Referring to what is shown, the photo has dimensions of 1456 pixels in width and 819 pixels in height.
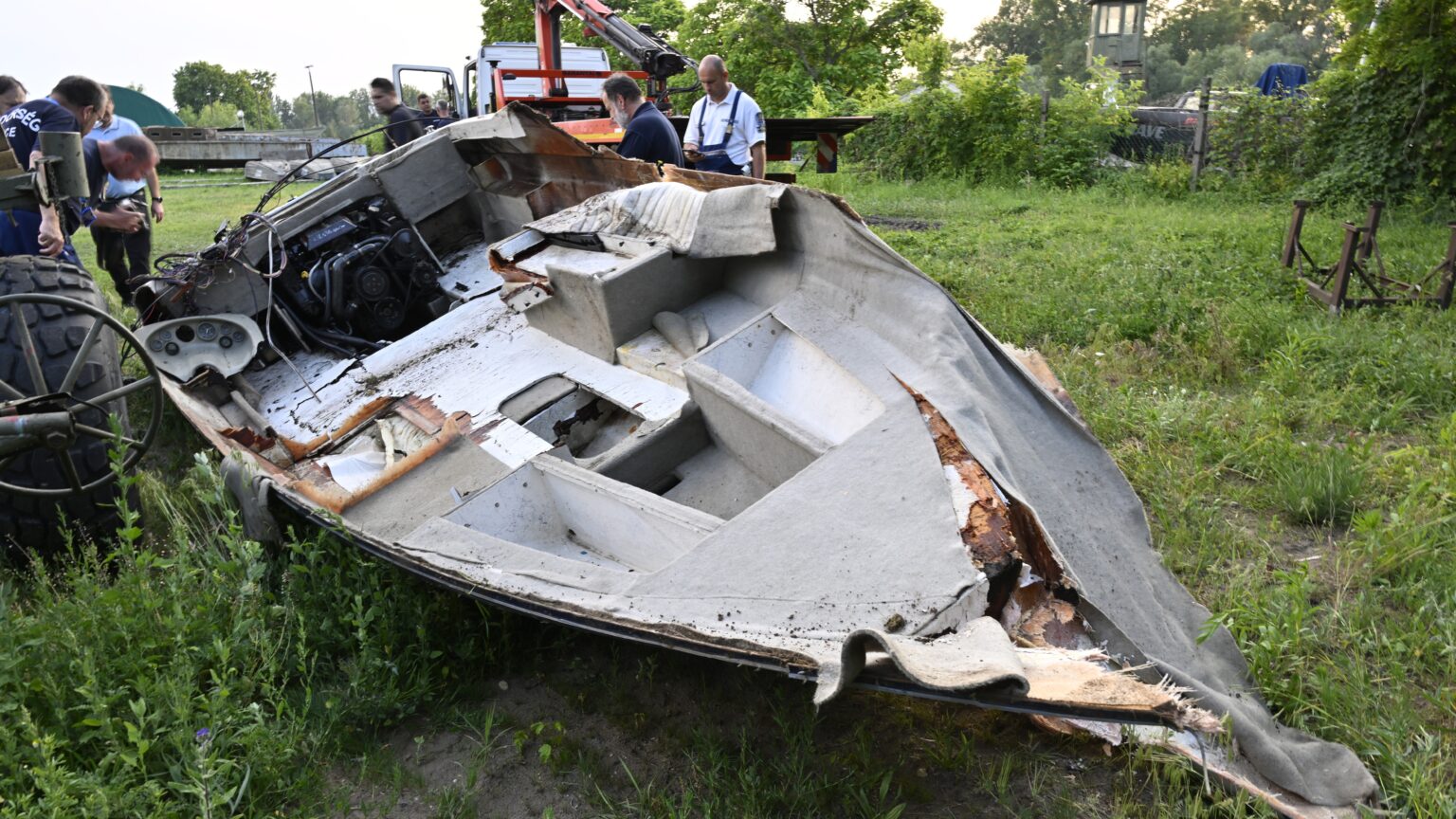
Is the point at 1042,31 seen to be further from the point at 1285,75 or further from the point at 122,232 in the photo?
the point at 122,232

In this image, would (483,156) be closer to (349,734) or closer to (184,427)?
(184,427)

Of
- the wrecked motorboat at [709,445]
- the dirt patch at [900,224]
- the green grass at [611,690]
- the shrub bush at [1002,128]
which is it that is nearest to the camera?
the wrecked motorboat at [709,445]

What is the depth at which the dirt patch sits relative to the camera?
10.6 meters

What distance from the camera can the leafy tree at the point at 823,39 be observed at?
26094 millimetres

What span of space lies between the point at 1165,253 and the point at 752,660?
281 inches

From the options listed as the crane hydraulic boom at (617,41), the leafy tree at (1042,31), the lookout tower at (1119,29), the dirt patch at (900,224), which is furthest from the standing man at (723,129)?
the leafy tree at (1042,31)

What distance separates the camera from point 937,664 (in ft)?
5.82

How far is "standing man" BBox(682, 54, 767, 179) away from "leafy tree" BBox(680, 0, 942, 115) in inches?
780

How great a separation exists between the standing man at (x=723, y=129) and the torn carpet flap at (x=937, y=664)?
194 inches

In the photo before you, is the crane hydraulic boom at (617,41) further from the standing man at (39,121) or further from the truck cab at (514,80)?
the standing man at (39,121)

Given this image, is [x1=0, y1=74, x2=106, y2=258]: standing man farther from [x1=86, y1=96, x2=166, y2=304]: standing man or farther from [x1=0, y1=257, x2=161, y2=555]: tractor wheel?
[x1=0, y1=257, x2=161, y2=555]: tractor wheel

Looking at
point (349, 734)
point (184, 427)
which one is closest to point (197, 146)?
point (184, 427)

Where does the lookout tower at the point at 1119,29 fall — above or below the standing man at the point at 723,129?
above

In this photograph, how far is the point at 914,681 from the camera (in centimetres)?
167
